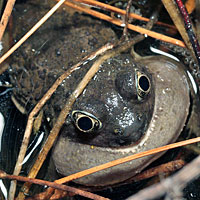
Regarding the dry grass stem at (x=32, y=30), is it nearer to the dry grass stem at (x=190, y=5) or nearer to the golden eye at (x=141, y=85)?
the golden eye at (x=141, y=85)

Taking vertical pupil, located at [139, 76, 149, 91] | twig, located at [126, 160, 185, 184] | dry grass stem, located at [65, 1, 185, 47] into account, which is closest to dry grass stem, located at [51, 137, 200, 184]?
twig, located at [126, 160, 185, 184]

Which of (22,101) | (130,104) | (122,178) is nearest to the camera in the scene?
(130,104)

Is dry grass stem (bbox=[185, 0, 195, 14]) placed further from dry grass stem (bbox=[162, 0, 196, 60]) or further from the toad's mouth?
the toad's mouth

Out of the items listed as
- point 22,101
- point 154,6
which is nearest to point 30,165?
point 22,101

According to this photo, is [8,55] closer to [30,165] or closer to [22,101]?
[22,101]

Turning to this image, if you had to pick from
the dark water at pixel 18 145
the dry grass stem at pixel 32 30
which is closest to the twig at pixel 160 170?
the dark water at pixel 18 145

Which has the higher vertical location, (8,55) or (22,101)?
(8,55)

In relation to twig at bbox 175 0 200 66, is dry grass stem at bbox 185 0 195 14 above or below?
above
